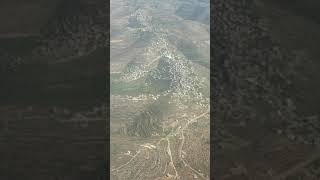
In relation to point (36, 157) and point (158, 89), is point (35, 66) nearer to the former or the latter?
point (36, 157)

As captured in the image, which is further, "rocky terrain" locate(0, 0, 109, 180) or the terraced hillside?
the terraced hillside

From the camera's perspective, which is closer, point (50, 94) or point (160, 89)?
point (50, 94)
